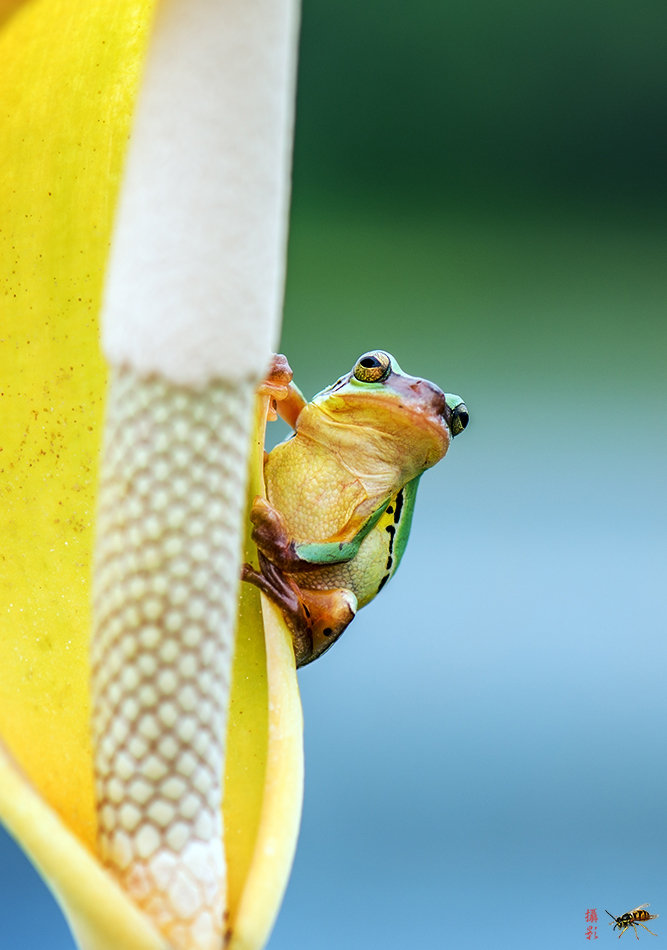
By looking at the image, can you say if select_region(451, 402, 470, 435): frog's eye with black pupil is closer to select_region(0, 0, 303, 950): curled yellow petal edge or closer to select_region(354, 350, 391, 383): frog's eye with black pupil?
select_region(354, 350, 391, 383): frog's eye with black pupil

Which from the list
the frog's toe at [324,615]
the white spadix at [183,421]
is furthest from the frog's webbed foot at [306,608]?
the white spadix at [183,421]

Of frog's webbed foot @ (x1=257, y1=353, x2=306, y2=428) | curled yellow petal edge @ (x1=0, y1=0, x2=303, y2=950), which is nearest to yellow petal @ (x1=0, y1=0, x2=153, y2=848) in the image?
curled yellow petal edge @ (x1=0, y1=0, x2=303, y2=950)

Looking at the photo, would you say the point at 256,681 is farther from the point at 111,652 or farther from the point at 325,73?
the point at 325,73

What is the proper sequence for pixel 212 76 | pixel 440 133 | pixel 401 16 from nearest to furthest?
pixel 212 76 → pixel 401 16 → pixel 440 133

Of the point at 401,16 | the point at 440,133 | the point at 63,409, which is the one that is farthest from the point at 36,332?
the point at 440,133

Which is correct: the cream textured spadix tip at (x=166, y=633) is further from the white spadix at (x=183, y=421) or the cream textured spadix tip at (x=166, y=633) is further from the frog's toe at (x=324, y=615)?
the frog's toe at (x=324, y=615)
